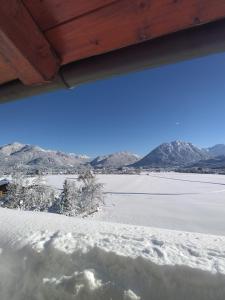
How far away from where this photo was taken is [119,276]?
1.25 meters

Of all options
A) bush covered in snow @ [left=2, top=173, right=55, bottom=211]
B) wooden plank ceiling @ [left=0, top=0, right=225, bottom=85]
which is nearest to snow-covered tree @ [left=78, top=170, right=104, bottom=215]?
bush covered in snow @ [left=2, top=173, right=55, bottom=211]

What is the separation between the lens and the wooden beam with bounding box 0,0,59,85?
101 centimetres

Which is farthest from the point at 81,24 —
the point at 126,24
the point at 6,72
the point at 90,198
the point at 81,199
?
the point at 90,198

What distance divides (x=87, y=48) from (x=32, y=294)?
1.36 metres

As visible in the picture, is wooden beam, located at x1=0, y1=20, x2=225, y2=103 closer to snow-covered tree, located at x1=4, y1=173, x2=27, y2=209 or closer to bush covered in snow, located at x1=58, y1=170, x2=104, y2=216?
bush covered in snow, located at x1=58, y1=170, x2=104, y2=216

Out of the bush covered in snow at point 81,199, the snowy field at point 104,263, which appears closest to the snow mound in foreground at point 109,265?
the snowy field at point 104,263

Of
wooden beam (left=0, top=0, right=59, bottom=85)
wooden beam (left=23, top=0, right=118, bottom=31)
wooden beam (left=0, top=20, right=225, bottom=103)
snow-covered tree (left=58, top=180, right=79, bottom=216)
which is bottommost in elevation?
snow-covered tree (left=58, top=180, right=79, bottom=216)

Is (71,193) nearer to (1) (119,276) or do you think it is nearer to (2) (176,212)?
(2) (176,212)

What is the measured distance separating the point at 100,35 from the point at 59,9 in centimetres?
22

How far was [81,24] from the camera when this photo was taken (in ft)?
3.67

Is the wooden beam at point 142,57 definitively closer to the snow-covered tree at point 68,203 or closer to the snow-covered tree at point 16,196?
the snow-covered tree at point 68,203

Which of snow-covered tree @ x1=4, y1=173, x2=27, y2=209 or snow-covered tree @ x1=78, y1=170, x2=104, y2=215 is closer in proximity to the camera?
snow-covered tree @ x1=4, y1=173, x2=27, y2=209

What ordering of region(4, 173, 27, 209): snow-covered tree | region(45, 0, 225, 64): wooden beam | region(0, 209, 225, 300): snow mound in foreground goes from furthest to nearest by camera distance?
region(4, 173, 27, 209): snow-covered tree, region(0, 209, 225, 300): snow mound in foreground, region(45, 0, 225, 64): wooden beam

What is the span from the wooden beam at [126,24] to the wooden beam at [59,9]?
24 mm
